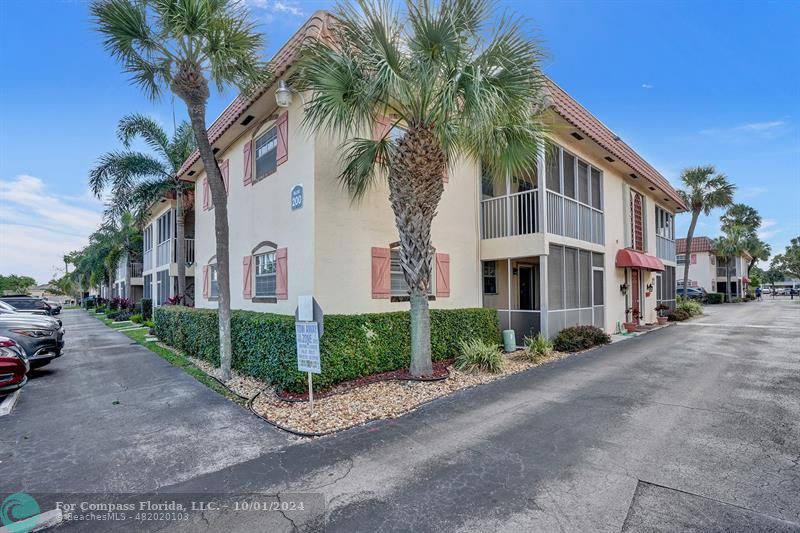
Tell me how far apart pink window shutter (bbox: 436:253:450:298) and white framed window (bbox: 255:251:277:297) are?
14.4 ft

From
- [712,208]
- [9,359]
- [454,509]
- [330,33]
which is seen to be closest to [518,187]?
[330,33]

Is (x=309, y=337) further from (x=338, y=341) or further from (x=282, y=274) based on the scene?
(x=282, y=274)

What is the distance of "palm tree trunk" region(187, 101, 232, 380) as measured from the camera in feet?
25.7

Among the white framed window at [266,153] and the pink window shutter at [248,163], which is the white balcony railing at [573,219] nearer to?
the white framed window at [266,153]

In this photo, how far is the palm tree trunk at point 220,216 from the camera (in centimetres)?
784

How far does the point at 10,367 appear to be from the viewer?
21.6 ft

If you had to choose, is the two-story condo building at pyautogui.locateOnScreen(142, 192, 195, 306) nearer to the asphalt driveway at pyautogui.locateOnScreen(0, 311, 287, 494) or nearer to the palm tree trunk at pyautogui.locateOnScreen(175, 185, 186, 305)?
the palm tree trunk at pyautogui.locateOnScreen(175, 185, 186, 305)

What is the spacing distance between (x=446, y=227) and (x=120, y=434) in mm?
8574

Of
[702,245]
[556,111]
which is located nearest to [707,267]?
[702,245]

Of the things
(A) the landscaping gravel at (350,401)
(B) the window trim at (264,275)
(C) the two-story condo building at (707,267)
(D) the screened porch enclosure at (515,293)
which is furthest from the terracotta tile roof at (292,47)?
(C) the two-story condo building at (707,267)

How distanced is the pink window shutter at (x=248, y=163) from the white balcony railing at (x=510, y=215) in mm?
7249

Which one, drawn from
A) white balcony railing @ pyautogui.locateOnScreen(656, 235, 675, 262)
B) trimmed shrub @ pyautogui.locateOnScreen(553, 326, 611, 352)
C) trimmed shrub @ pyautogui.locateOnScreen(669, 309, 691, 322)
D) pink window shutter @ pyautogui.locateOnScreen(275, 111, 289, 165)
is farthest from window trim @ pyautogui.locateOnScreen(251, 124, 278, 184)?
trimmed shrub @ pyautogui.locateOnScreen(669, 309, 691, 322)

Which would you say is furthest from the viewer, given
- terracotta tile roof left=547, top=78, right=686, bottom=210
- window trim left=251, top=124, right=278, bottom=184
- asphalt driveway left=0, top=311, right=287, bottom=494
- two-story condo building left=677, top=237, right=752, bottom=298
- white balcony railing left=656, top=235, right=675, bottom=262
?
two-story condo building left=677, top=237, right=752, bottom=298

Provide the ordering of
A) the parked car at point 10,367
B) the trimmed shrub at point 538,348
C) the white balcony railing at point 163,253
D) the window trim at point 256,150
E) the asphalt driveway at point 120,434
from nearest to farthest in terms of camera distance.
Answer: the asphalt driveway at point 120,434 < the parked car at point 10,367 < the window trim at point 256,150 < the trimmed shrub at point 538,348 < the white balcony railing at point 163,253
